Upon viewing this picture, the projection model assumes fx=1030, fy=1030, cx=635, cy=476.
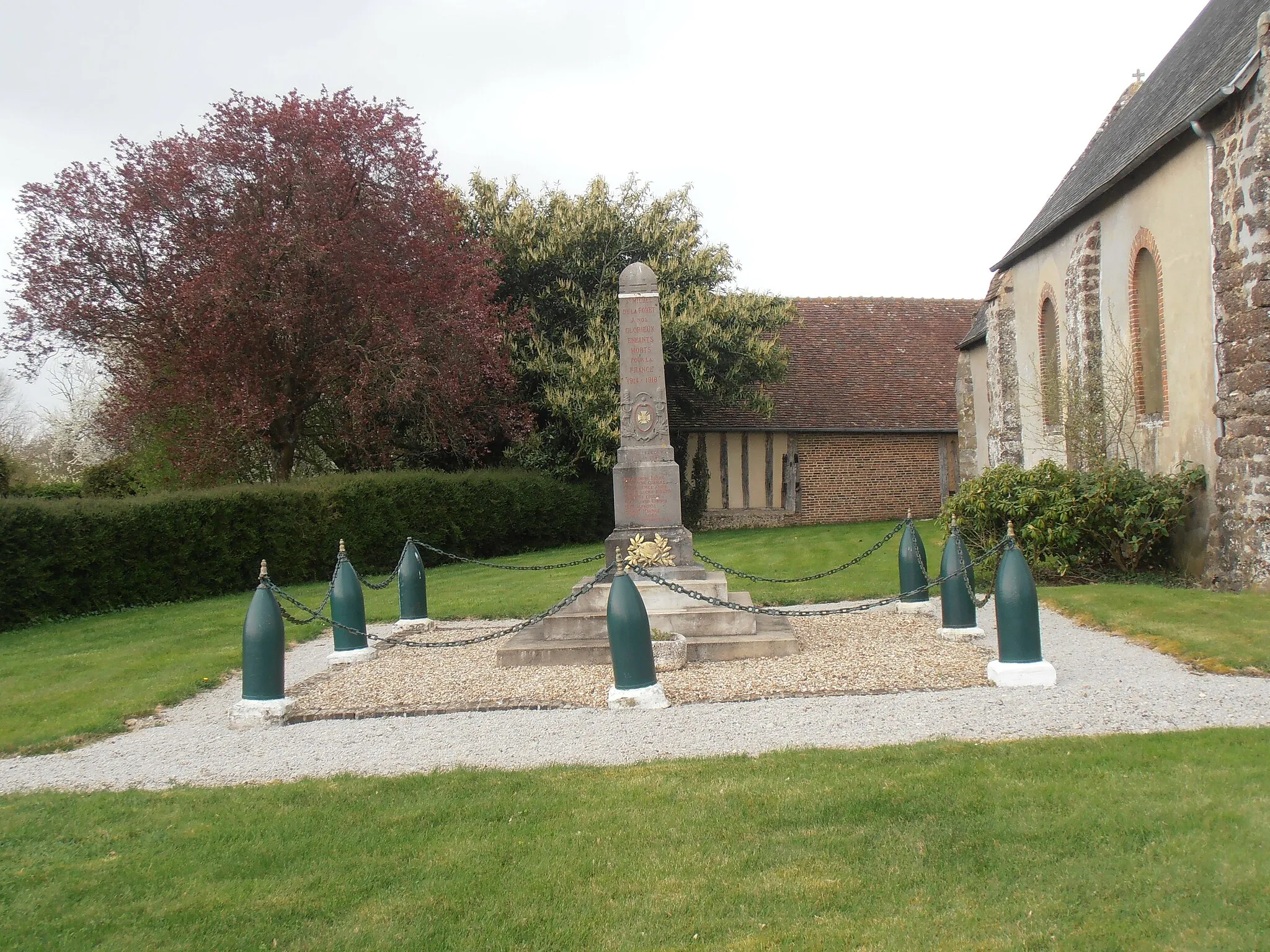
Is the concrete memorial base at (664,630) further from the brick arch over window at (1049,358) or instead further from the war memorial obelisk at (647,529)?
the brick arch over window at (1049,358)

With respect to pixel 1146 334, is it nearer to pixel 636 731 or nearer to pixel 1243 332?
pixel 1243 332

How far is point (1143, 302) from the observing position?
504 inches

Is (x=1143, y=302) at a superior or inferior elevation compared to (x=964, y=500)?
superior

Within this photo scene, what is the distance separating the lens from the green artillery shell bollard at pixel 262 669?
280 inches

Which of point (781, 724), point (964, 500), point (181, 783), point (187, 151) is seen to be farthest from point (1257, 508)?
point (187, 151)

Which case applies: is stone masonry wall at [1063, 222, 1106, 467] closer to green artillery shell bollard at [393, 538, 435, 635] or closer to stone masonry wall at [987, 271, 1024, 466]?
stone masonry wall at [987, 271, 1024, 466]

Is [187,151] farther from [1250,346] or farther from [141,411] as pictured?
[1250,346]

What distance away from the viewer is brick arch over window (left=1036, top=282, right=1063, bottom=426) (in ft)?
49.8

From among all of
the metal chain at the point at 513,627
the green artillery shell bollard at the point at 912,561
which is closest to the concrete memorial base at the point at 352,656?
the metal chain at the point at 513,627

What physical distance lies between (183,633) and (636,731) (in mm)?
7260

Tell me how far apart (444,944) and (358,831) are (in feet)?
4.06

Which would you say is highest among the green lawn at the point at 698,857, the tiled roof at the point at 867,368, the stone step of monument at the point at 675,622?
the tiled roof at the point at 867,368

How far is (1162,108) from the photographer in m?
12.9

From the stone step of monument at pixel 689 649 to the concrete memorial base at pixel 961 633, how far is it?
55.3 inches
